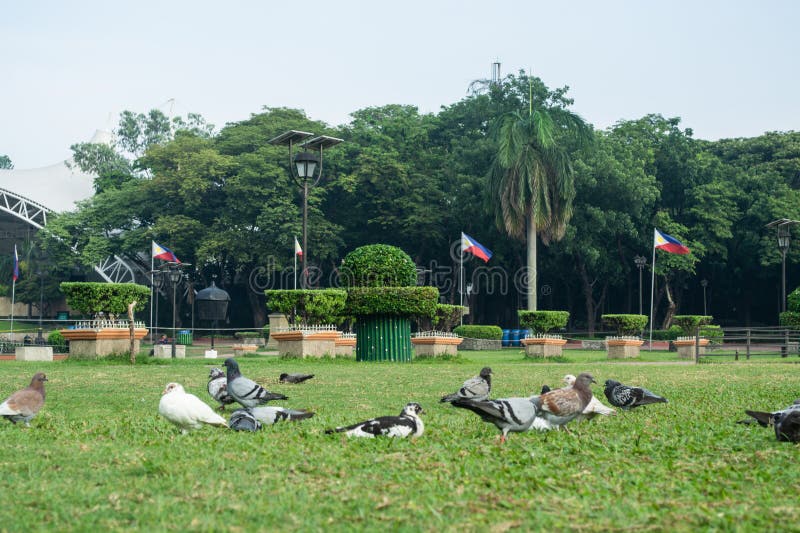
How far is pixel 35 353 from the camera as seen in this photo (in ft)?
83.9

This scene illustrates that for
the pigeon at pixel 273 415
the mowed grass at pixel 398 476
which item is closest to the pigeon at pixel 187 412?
the mowed grass at pixel 398 476

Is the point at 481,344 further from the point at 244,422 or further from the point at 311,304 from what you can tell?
the point at 244,422

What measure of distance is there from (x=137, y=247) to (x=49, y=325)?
16961 millimetres

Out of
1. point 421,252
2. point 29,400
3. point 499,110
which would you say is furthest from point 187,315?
point 29,400

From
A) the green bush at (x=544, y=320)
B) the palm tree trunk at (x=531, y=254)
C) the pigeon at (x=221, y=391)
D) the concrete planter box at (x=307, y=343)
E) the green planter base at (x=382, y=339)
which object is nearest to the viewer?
the pigeon at (x=221, y=391)

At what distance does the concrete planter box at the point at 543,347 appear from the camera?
93.2 ft

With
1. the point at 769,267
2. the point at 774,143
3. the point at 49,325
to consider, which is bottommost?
the point at 49,325

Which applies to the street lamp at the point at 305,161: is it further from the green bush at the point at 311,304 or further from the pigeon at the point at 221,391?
the pigeon at the point at 221,391

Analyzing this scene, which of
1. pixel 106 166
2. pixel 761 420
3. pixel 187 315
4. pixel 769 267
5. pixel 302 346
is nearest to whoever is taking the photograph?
pixel 761 420

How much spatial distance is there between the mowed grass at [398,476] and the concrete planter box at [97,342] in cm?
1127

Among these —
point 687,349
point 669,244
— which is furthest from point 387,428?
point 669,244

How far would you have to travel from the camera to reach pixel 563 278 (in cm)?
5362

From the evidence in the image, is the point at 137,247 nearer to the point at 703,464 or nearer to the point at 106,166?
the point at 106,166

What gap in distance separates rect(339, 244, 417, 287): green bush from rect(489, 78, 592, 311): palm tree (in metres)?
16.9
